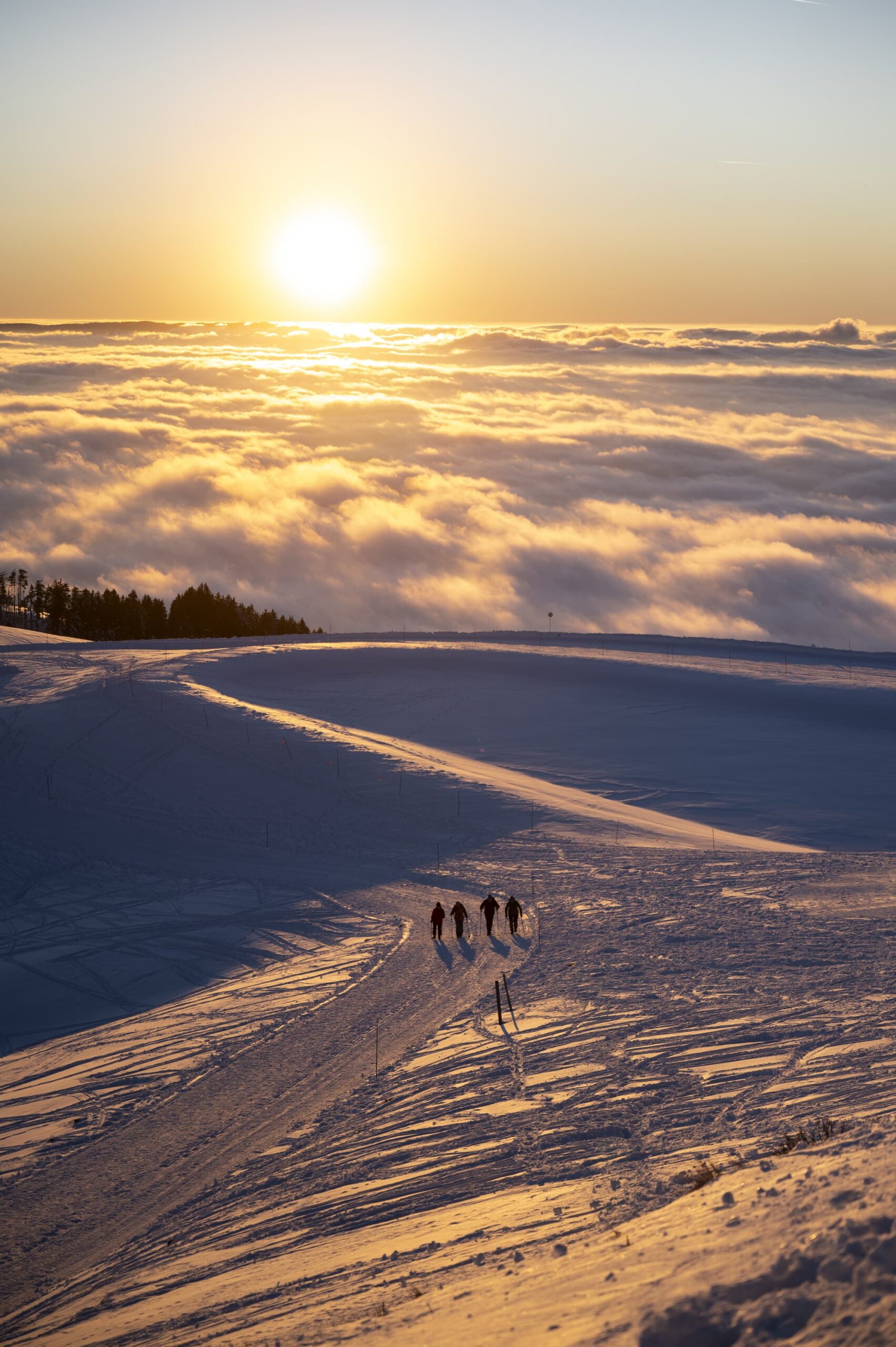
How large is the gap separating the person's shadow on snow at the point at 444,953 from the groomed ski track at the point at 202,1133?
3.03 feet

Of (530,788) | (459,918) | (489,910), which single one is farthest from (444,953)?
(530,788)

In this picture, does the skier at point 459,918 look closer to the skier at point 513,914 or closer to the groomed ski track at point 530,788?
the skier at point 513,914

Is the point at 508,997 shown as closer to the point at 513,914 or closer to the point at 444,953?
the point at 444,953

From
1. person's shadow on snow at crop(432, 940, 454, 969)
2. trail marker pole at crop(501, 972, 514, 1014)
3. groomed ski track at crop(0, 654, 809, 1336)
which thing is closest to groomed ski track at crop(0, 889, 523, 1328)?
groomed ski track at crop(0, 654, 809, 1336)

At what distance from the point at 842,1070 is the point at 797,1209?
4.17 m

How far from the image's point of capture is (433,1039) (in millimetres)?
13461

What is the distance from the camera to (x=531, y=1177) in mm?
9711

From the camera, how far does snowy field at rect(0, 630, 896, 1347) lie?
790cm

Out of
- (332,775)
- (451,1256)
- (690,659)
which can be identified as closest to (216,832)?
(332,775)

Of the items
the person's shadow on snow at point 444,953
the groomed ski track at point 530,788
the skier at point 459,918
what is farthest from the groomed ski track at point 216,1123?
the groomed ski track at point 530,788

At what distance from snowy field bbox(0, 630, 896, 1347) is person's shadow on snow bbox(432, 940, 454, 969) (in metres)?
0.15

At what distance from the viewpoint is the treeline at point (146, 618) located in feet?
359

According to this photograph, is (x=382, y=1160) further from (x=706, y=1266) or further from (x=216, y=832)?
(x=216, y=832)

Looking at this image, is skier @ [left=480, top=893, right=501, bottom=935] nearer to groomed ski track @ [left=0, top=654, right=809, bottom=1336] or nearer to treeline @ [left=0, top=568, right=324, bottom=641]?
groomed ski track @ [left=0, top=654, right=809, bottom=1336]
